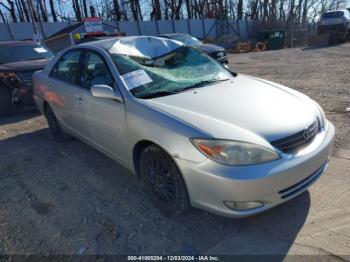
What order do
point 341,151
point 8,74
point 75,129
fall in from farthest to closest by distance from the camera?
point 8,74, point 75,129, point 341,151

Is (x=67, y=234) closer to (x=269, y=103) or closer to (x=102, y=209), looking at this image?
(x=102, y=209)

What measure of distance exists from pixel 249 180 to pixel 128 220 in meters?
1.28

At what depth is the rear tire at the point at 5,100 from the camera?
6.93m

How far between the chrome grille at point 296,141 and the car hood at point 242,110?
4 cm

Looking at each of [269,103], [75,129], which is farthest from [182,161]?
[75,129]

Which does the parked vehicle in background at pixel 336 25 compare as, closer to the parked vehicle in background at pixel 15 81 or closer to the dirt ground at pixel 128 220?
the dirt ground at pixel 128 220

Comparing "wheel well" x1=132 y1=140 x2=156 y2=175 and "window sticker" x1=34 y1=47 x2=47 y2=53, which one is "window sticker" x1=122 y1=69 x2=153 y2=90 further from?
"window sticker" x1=34 y1=47 x2=47 y2=53

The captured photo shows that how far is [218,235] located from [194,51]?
2349mm

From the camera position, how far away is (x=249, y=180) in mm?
2215

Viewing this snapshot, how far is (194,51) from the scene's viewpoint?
13.0 ft

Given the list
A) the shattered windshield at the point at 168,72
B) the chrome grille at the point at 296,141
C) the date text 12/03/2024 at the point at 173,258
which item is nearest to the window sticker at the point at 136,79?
the shattered windshield at the point at 168,72

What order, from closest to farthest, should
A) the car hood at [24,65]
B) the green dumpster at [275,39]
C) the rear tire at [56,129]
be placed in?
the rear tire at [56,129], the car hood at [24,65], the green dumpster at [275,39]

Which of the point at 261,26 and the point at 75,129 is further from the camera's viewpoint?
the point at 261,26

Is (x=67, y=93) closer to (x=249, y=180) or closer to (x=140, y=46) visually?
(x=140, y=46)
